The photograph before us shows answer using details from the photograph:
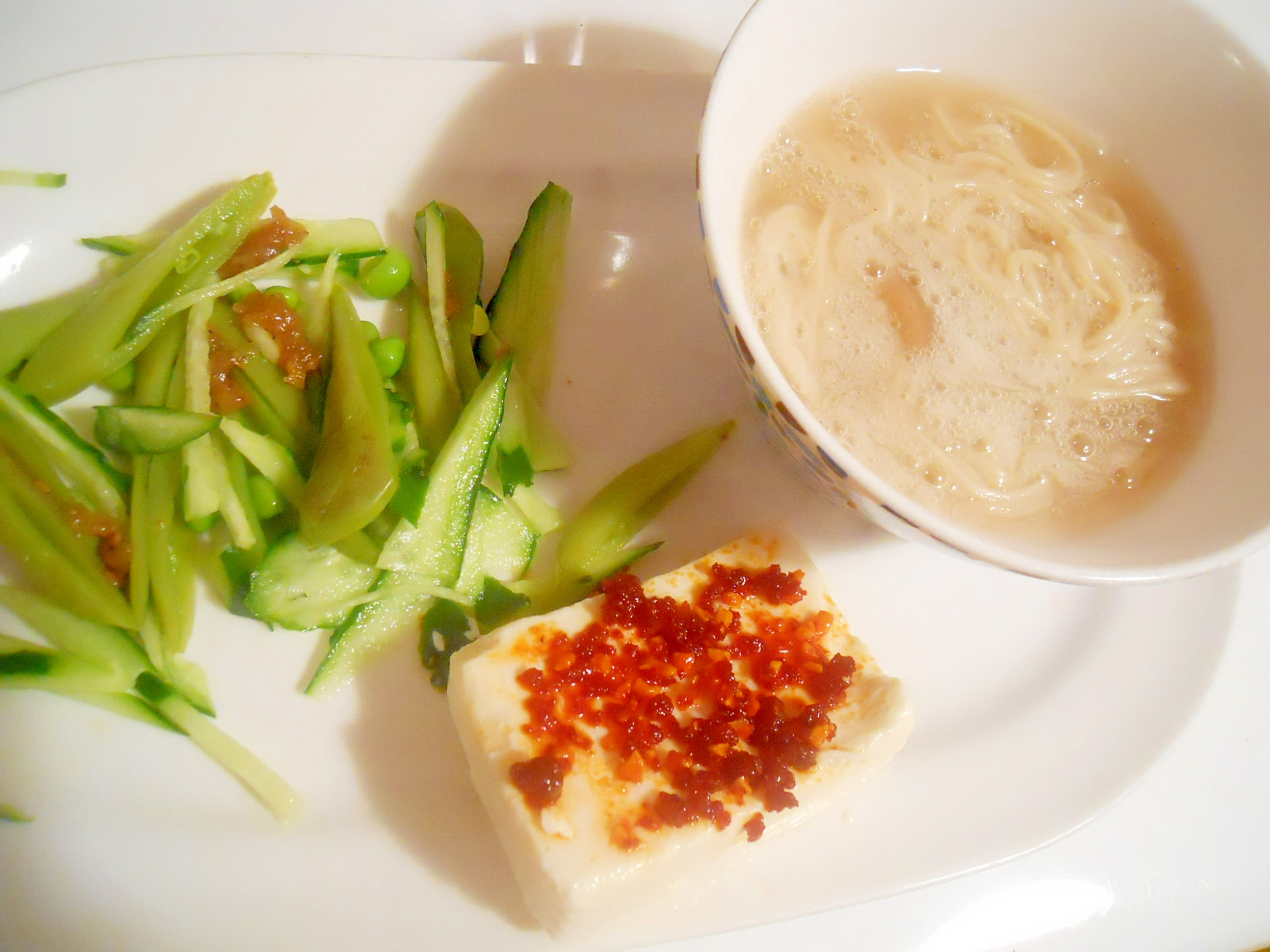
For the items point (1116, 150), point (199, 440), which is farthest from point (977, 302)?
point (199, 440)

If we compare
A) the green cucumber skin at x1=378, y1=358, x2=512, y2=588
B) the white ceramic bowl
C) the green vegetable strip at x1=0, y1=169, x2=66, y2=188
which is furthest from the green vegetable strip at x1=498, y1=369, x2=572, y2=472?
the green vegetable strip at x1=0, y1=169, x2=66, y2=188

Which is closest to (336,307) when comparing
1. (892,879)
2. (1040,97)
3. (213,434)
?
(213,434)

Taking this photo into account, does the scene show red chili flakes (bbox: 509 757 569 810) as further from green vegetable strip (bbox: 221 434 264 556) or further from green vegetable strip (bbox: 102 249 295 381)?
green vegetable strip (bbox: 102 249 295 381)

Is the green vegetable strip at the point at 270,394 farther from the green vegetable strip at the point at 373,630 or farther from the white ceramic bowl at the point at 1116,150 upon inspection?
the white ceramic bowl at the point at 1116,150

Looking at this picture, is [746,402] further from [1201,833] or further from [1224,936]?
[1224,936]

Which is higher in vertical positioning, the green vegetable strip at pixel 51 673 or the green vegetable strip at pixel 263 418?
the green vegetable strip at pixel 263 418

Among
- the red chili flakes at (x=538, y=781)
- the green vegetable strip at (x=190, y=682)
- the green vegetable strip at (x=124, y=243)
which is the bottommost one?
the green vegetable strip at (x=190, y=682)

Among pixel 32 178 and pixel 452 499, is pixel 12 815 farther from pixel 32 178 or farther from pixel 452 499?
pixel 32 178

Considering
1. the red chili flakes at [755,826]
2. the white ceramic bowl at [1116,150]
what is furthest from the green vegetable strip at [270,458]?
the red chili flakes at [755,826]
